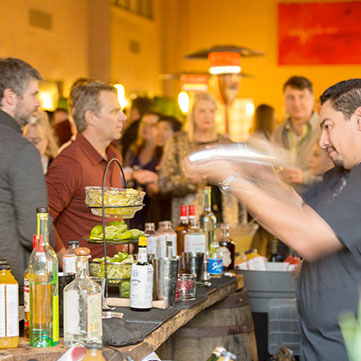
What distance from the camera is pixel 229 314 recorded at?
3.50 m

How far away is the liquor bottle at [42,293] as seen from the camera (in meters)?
2.24

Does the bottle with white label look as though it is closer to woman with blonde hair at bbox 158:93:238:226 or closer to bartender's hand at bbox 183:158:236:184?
bartender's hand at bbox 183:158:236:184

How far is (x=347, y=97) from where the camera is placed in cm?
249

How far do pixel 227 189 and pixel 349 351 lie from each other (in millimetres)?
666

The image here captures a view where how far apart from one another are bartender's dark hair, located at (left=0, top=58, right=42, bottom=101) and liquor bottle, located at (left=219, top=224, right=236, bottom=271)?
141 centimetres

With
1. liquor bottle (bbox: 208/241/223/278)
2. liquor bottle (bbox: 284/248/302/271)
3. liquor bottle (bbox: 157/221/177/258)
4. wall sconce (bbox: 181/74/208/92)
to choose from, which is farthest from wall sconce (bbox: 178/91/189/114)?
liquor bottle (bbox: 157/221/177/258)

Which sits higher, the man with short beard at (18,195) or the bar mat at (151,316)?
the man with short beard at (18,195)

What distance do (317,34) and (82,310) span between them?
15814 mm

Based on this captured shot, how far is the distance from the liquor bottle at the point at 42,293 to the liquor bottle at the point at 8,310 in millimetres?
51

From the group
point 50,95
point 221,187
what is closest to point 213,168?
point 221,187

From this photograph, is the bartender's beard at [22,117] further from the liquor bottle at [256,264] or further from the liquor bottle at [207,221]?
the liquor bottle at [256,264]

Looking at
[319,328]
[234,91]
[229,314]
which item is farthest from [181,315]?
[234,91]

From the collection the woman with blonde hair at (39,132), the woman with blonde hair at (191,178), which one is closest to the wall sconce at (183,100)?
the woman with blonde hair at (191,178)

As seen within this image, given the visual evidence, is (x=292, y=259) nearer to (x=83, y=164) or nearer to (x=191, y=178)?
(x=191, y=178)
